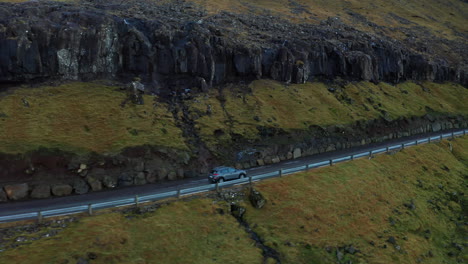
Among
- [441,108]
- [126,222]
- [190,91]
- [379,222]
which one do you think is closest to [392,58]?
[441,108]

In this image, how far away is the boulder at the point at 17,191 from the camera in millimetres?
32438

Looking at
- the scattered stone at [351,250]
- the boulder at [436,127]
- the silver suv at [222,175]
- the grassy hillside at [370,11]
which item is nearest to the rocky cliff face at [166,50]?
the boulder at [436,127]

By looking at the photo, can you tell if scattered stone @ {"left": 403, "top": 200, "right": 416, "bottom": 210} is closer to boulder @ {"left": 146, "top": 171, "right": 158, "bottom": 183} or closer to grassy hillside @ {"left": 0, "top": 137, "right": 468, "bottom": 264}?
grassy hillside @ {"left": 0, "top": 137, "right": 468, "bottom": 264}

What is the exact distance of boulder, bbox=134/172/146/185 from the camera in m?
37.8

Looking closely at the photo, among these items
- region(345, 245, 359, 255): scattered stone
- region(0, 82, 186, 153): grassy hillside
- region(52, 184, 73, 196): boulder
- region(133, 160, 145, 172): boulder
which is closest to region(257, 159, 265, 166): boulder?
region(0, 82, 186, 153): grassy hillside

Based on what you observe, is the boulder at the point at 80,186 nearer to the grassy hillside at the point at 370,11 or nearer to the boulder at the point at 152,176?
the boulder at the point at 152,176

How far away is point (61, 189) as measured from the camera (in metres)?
34.2

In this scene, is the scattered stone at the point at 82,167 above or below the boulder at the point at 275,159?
above

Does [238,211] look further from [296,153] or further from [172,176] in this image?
[296,153]

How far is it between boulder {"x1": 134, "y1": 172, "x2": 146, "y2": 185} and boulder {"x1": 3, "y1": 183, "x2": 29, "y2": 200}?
10.2 metres

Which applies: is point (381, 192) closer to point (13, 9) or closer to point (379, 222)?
point (379, 222)

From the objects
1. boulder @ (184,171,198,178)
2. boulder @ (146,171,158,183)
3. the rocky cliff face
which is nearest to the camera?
boulder @ (146,171,158,183)

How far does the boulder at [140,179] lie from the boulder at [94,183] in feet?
12.1

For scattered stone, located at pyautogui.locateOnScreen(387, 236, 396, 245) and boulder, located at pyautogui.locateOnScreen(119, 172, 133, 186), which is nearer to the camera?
scattered stone, located at pyautogui.locateOnScreen(387, 236, 396, 245)
